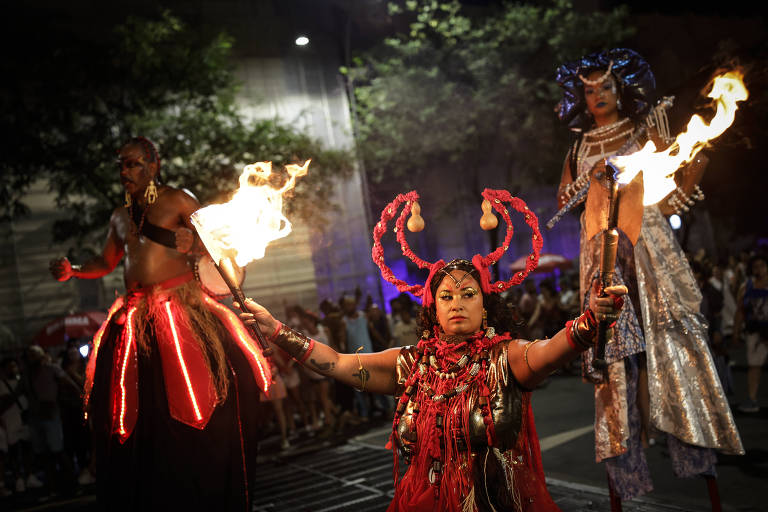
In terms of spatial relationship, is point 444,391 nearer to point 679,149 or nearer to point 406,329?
point 679,149

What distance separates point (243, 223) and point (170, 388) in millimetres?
1207

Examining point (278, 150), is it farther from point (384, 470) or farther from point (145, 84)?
point (384, 470)

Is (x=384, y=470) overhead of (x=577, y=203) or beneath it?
beneath

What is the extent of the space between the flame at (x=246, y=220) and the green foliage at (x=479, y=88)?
46.5ft

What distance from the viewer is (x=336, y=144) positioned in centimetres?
1959

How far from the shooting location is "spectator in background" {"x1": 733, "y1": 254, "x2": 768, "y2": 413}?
290 inches

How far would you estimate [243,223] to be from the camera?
2.97m

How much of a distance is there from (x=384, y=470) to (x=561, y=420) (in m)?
2.69

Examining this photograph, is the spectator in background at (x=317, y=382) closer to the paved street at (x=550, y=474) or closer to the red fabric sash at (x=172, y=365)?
the paved street at (x=550, y=474)

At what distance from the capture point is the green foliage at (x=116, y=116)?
10641 mm

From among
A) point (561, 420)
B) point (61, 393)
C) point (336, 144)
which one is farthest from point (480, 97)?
point (61, 393)

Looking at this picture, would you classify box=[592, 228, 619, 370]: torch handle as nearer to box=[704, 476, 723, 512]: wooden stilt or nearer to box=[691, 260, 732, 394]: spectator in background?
box=[704, 476, 723, 512]: wooden stilt

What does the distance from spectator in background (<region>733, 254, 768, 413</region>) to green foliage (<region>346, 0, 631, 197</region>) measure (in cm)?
1004

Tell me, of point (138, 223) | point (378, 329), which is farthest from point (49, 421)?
point (138, 223)
